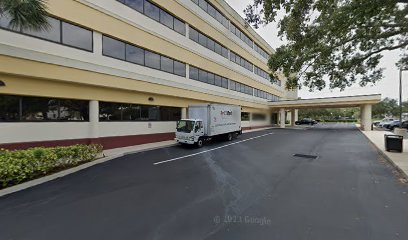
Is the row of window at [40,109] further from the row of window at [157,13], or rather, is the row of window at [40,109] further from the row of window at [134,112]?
the row of window at [157,13]

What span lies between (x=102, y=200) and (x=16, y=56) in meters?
8.26

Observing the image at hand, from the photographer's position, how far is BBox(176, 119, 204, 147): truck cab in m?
15.1

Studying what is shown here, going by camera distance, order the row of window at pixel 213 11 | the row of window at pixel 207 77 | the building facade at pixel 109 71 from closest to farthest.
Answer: the building facade at pixel 109 71, the row of window at pixel 207 77, the row of window at pixel 213 11

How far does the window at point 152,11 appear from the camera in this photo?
1631 centimetres

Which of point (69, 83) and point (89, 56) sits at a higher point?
point (89, 56)

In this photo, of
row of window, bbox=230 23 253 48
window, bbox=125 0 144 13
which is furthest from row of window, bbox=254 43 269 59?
window, bbox=125 0 144 13

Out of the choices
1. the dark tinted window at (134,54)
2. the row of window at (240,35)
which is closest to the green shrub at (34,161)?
the dark tinted window at (134,54)

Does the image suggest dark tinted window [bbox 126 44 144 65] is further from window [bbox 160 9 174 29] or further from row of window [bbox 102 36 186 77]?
window [bbox 160 9 174 29]

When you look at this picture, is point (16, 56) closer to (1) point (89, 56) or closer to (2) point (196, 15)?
(1) point (89, 56)

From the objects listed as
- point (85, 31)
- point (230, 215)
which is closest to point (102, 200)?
point (230, 215)

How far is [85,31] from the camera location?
12703mm

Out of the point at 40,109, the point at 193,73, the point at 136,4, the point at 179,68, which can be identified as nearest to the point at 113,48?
the point at 136,4

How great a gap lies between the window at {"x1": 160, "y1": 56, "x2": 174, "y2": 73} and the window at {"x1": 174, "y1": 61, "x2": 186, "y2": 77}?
0.51 metres

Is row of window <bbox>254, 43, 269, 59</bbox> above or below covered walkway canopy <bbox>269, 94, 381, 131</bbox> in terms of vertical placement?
above
